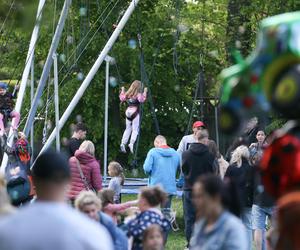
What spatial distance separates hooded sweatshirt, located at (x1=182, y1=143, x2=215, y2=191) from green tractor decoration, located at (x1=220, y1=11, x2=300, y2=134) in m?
8.15

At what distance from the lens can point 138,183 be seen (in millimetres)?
23906

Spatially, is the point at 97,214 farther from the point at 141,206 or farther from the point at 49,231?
the point at 49,231

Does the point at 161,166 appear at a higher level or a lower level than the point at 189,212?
higher

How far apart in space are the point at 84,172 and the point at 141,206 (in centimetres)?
517

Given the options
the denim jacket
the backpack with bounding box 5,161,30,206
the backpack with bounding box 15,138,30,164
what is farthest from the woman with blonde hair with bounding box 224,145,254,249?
the denim jacket

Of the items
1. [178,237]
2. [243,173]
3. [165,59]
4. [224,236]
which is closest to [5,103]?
[178,237]

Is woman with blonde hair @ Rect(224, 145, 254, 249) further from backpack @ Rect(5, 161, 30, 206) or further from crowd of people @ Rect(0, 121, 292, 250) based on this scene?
backpack @ Rect(5, 161, 30, 206)

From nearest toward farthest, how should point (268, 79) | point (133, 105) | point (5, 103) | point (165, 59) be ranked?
point (268, 79) → point (5, 103) → point (133, 105) → point (165, 59)

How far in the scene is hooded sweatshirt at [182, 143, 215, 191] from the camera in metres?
16.2

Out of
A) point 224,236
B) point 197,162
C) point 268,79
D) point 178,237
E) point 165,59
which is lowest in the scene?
point 178,237

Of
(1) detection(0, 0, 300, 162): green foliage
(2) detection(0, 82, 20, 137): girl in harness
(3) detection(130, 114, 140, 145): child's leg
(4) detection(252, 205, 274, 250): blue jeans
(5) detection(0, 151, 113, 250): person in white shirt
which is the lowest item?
(4) detection(252, 205, 274, 250): blue jeans

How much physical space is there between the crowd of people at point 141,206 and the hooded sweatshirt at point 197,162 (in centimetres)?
1

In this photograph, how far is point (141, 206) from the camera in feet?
38.4

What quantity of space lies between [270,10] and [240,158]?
44.8 feet
